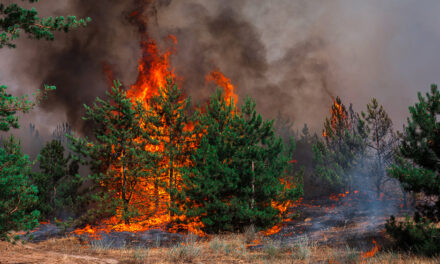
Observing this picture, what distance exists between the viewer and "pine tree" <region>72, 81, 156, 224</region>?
83.0 ft

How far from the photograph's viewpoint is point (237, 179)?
59.5 ft

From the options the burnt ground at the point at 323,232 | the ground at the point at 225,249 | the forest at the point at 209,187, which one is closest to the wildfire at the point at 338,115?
the forest at the point at 209,187

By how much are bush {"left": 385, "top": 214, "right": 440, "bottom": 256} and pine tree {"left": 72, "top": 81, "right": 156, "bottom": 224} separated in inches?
745

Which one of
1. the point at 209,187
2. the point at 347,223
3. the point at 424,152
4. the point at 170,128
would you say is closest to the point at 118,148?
the point at 170,128

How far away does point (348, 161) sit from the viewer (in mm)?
32500

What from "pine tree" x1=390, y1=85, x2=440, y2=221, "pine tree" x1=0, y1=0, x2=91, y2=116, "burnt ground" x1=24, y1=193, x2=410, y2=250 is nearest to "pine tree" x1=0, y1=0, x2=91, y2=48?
"pine tree" x1=0, y1=0, x2=91, y2=116

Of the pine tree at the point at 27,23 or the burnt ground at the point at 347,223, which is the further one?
the burnt ground at the point at 347,223

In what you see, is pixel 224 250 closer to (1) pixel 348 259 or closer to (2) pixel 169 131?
(1) pixel 348 259

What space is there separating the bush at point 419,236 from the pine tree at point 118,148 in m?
18.9

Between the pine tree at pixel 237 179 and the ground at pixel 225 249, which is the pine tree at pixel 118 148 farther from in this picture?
the pine tree at pixel 237 179

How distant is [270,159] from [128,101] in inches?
516

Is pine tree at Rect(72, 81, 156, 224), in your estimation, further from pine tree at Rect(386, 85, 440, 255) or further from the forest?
pine tree at Rect(386, 85, 440, 255)

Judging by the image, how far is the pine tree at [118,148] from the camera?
2530 cm

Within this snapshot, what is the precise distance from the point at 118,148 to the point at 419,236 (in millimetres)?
22669
